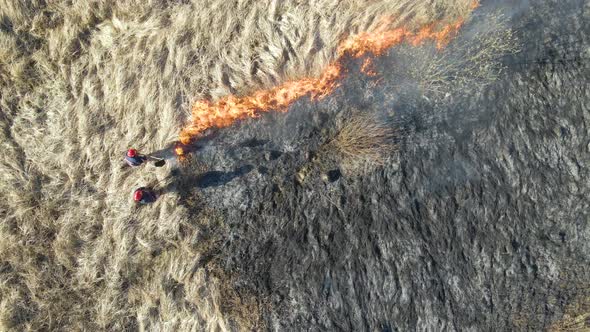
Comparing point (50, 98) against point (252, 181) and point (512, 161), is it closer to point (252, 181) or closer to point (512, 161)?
point (252, 181)

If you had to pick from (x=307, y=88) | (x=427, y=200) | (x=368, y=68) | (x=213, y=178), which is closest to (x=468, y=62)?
(x=368, y=68)

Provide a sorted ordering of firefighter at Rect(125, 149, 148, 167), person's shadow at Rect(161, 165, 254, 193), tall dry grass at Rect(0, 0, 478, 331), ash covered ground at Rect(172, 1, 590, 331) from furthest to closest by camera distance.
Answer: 1. person's shadow at Rect(161, 165, 254, 193)
2. tall dry grass at Rect(0, 0, 478, 331)
3. firefighter at Rect(125, 149, 148, 167)
4. ash covered ground at Rect(172, 1, 590, 331)

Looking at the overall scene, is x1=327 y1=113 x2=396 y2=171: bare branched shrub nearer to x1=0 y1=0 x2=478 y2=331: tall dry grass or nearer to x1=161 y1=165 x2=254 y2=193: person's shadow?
x1=0 y1=0 x2=478 y2=331: tall dry grass

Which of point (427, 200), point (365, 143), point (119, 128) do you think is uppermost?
point (119, 128)

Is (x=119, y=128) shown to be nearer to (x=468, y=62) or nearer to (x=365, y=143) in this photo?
(x=365, y=143)

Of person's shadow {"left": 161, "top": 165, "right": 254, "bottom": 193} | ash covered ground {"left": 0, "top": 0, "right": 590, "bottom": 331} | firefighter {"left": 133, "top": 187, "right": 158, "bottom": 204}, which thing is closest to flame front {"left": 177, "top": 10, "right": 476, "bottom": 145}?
ash covered ground {"left": 0, "top": 0, "right": 590, "bottom": 331}

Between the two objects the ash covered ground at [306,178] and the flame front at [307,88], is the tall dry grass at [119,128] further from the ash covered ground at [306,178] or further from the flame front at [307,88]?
the flame front at [307,88]

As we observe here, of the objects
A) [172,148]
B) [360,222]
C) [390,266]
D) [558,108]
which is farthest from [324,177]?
[558,108]
